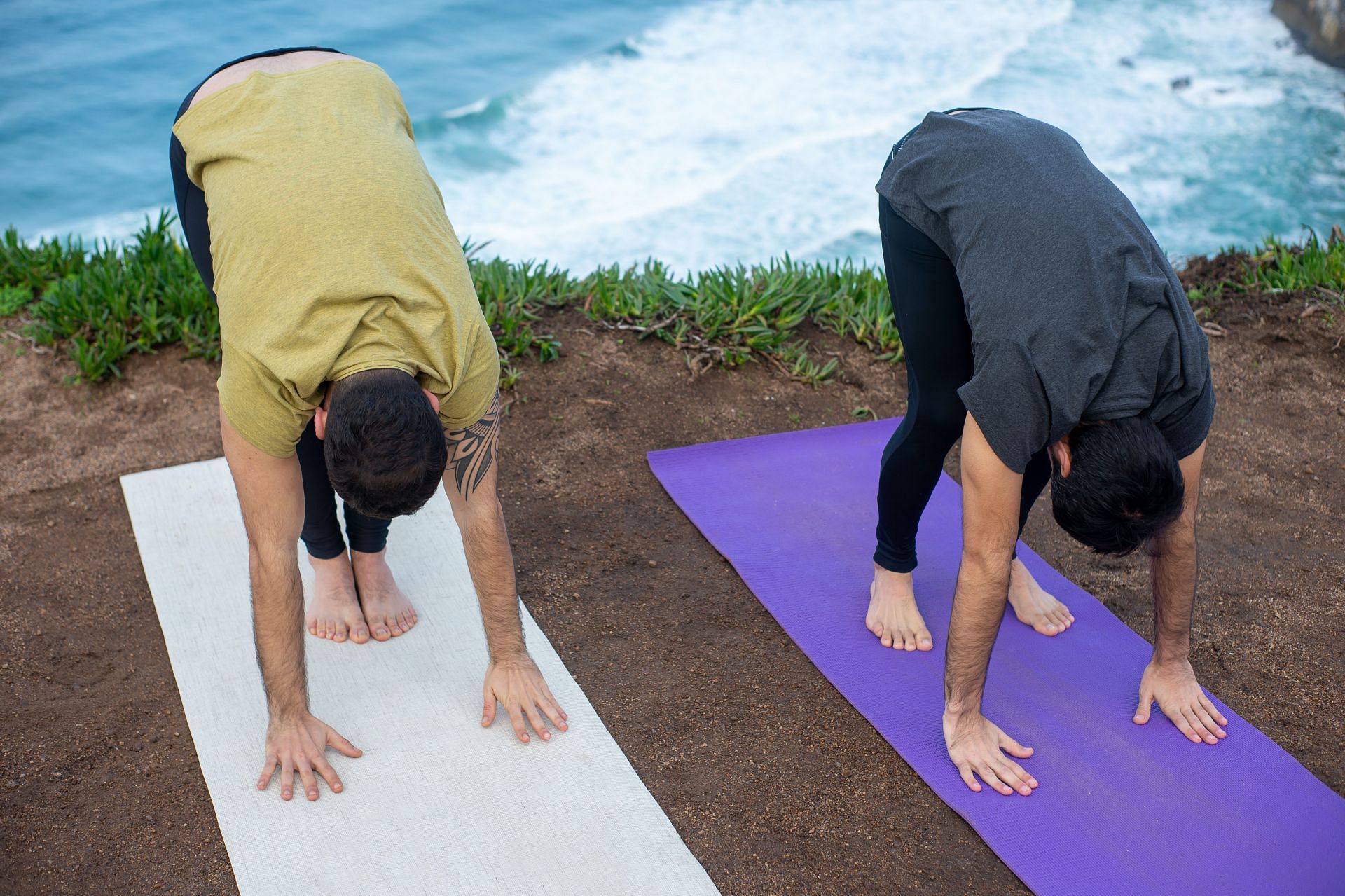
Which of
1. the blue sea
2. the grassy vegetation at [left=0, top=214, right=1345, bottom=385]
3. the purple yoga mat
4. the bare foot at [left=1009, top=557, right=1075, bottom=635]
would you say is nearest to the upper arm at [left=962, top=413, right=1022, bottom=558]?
the purple yoga mat

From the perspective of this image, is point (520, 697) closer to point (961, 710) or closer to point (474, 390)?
point (474, 390)

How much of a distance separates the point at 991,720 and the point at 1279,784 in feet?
1.77

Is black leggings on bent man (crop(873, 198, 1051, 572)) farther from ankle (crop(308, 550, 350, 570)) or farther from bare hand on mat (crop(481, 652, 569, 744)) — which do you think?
ankle (crop(308, 550, 350, 570))

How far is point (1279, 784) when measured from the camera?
6.72 feet

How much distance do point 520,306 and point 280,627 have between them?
197 cm

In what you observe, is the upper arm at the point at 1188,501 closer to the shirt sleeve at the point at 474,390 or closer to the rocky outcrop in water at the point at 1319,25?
the shirt sleeve at the point at 474,390

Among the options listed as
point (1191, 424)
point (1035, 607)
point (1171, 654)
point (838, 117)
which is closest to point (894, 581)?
point (1035, 607)

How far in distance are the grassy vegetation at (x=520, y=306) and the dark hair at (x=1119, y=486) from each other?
187 cm

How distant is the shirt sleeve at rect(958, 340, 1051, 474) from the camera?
5.32ft

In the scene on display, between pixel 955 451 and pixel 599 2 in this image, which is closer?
pixel 955 451

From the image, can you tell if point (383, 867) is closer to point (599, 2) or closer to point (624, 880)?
point (624, 880)

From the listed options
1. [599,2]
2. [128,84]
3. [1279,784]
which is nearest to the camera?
[1279,784]

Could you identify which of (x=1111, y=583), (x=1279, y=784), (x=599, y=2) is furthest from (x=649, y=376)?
(x=599, y=2)

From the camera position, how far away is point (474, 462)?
1879 mm
